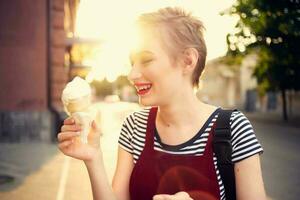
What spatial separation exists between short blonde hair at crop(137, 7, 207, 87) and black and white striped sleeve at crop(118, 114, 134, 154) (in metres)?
0.51

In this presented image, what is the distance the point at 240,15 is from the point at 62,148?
76.0ft

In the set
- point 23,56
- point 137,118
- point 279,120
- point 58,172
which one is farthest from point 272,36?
point 137,118

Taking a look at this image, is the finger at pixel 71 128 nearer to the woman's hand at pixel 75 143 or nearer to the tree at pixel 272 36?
the woman's hand at pixel 75 143

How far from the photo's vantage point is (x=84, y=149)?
2178 mm

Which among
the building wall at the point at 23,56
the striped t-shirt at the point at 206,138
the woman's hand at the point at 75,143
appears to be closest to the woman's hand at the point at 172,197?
the striped t-shirt at the point at 206,138

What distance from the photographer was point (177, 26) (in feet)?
7.32

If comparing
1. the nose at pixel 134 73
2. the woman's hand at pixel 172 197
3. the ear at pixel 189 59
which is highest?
the ear at pixel 189 59

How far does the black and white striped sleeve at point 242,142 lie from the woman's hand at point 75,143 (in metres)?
0.71

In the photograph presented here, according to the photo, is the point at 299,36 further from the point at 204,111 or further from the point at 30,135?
the point at 204,111

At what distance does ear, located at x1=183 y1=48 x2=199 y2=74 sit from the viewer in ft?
7.48

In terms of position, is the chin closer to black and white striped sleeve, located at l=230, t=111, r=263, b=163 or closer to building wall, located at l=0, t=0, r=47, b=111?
black and white striped sleeve, located at l=230, t=111, r=263, b=163

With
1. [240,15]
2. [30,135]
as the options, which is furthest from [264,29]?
[30,135]

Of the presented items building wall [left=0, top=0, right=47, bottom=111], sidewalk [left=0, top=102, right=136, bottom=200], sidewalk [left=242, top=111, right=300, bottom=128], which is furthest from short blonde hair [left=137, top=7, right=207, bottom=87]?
sidewalk [left=242, top=111, right=300, bottom=128]

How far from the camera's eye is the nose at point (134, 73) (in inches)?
88.4
